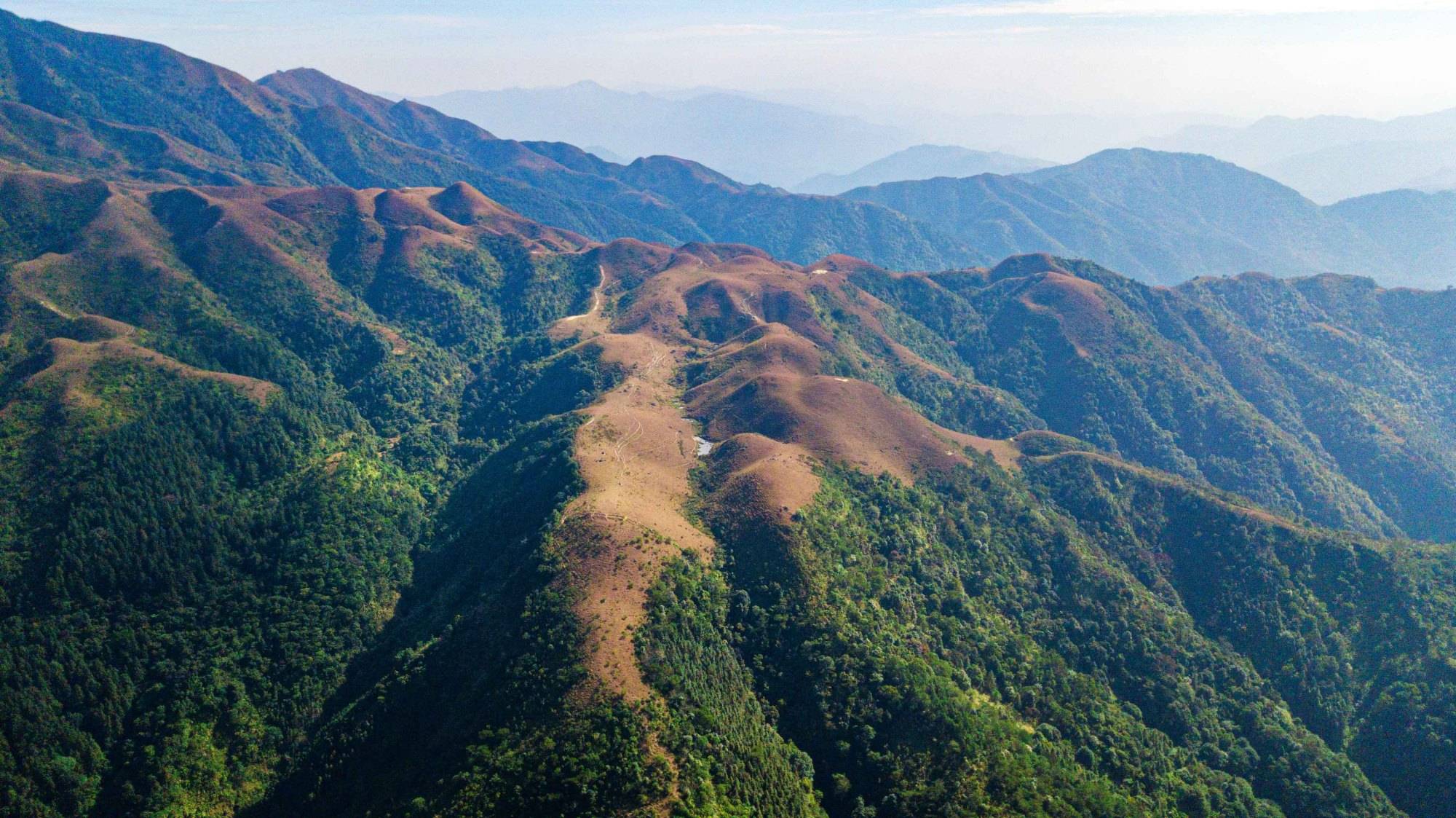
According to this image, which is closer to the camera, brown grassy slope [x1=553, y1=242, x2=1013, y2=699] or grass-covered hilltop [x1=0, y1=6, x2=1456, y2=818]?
grass-covered hilltop [x1=0, y1=6, x2=1456, y2=818]

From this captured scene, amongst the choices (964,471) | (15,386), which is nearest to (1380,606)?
(964,471)

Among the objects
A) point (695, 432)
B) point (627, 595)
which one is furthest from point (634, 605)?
point (695, 432)

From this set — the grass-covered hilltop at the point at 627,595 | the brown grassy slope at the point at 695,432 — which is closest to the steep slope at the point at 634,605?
the grass-covered hilltop at the point at 627,595

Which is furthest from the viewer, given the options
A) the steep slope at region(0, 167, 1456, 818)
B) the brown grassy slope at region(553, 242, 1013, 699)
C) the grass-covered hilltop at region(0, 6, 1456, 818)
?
the brown grassy slope at region(553, 242, 1013, 699)

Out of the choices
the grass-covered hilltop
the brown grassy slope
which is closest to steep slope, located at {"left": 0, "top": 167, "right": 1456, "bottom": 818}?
the grass-covered hilltop

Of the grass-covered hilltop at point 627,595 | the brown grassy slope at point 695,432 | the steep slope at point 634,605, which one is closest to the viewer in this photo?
the steep slope at point 634,605

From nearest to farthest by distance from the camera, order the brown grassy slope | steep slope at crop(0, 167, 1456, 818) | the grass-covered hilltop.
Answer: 1. steep slope at crop(0, 167, 1456, 818)
2. the grass-covered hilltop
3. the brown grassy slope

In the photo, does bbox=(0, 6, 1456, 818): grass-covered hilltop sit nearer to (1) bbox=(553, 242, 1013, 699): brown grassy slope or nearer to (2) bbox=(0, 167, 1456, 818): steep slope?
(2) bbox=(0, 167, 1456, 818): steep slope

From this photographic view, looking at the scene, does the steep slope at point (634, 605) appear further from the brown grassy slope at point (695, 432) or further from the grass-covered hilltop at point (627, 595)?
the brown grassy slope at point (695, 432)

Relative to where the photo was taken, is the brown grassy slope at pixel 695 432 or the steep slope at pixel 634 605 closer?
the steep slope at pixel 634 605

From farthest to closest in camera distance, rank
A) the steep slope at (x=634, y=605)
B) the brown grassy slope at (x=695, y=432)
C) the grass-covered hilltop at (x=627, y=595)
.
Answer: the brown grassy slope at (x=695, y=432) → the grass-covered hilltop at (x=627, y=595) → the steep slope at (x=634, y=605)

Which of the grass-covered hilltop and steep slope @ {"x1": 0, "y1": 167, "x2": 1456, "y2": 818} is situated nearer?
steep slope @ {"x1": 0, "y1": 167, "x2": 1456, "y2": 818}
